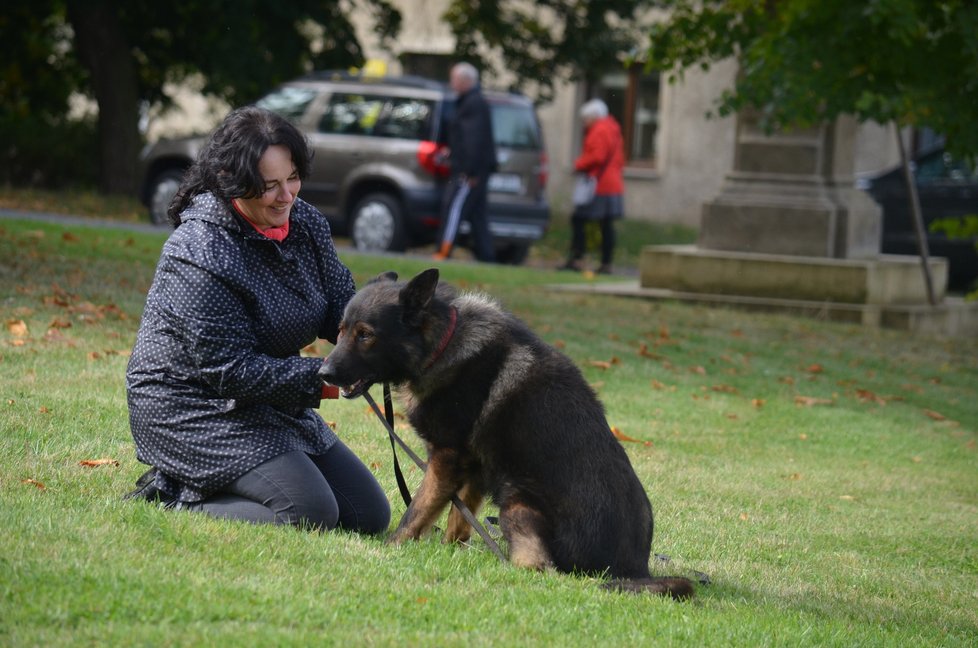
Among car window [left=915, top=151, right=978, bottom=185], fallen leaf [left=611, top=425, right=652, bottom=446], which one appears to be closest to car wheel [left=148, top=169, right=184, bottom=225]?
car window [left=915, top=151, right=978, bottom=185]

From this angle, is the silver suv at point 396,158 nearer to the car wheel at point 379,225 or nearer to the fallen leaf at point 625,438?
the car wheel at point 379,225

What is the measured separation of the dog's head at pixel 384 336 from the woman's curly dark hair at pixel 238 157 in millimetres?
649

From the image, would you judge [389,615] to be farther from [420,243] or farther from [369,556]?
[420,243]

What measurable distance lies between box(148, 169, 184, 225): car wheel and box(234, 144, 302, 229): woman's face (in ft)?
51.9

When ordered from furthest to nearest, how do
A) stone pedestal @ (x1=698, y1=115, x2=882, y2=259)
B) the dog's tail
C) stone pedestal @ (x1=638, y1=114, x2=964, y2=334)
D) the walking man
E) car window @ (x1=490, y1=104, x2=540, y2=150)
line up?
car window @ (x1=490, y1=104, x2=540, y2=150) → the walking man → stone pedestal @ (x1=698, y1=115, x2=882, y2=259) → stone pedestal @ (x1=638, y1=114, x2=964, y2=334) → the dog's tail

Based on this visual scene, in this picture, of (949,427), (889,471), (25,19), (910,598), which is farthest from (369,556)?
(25,19)

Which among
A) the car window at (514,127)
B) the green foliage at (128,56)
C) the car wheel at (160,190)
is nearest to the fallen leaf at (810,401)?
the car window at (514,127)

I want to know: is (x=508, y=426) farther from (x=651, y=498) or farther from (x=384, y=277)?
(x=651, y=498)

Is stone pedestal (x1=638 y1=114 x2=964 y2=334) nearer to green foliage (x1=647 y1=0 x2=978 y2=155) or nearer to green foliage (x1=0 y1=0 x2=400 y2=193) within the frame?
green foliage (x1=647 y1=0 x2=978 y2=155)

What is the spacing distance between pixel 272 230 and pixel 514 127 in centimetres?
1475

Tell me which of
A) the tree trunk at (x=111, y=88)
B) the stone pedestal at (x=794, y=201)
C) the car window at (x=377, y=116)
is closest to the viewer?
the stone pedestal at (x=794, y=201)

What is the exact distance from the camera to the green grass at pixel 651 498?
414 cm

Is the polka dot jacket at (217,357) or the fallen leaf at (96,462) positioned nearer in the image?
the polka dot jacket at (217,357)

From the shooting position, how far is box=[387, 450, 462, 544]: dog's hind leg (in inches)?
203
